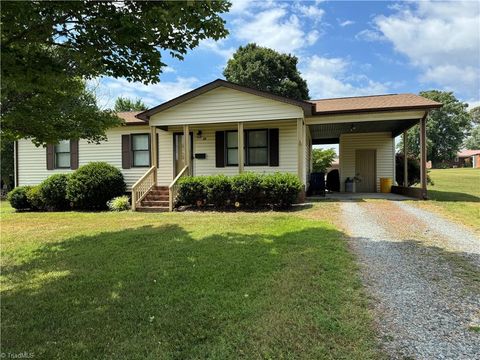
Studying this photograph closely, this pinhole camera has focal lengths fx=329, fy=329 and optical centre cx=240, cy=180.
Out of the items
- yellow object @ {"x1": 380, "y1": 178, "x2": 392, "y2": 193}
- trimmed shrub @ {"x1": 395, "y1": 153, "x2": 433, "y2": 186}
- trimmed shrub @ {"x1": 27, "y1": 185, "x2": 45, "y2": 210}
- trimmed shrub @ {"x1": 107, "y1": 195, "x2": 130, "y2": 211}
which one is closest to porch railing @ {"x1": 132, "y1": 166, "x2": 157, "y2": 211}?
→ trimmed shrub @ {"x1": 107, "y1": 195, "x2": 130, "y2": 211}

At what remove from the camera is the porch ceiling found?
1340 centimetres

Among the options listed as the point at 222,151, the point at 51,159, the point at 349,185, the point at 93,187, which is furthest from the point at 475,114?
the point at 51,159

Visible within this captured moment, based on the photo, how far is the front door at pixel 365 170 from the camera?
16.5m

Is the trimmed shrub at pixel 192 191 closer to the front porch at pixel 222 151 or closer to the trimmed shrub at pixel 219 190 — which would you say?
the trimmed shrub at pixel 219 190

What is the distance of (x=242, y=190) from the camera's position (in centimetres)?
1025

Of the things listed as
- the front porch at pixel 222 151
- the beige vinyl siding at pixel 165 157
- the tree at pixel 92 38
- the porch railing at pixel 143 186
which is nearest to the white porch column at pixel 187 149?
the front porch at pixel 222 151

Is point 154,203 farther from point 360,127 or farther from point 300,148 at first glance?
point 360,127

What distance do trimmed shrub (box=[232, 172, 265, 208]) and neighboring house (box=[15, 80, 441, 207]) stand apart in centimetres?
127

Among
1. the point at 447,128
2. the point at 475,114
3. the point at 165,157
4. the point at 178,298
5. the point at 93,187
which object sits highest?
the point at 475,114

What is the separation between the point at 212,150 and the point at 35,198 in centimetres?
703

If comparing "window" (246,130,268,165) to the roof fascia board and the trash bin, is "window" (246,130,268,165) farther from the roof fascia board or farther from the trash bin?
the trash bin

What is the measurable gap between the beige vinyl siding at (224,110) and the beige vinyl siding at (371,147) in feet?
21.2

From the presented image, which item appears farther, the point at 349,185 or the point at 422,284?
the point at 349,185

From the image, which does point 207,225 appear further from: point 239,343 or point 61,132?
point 239,343
